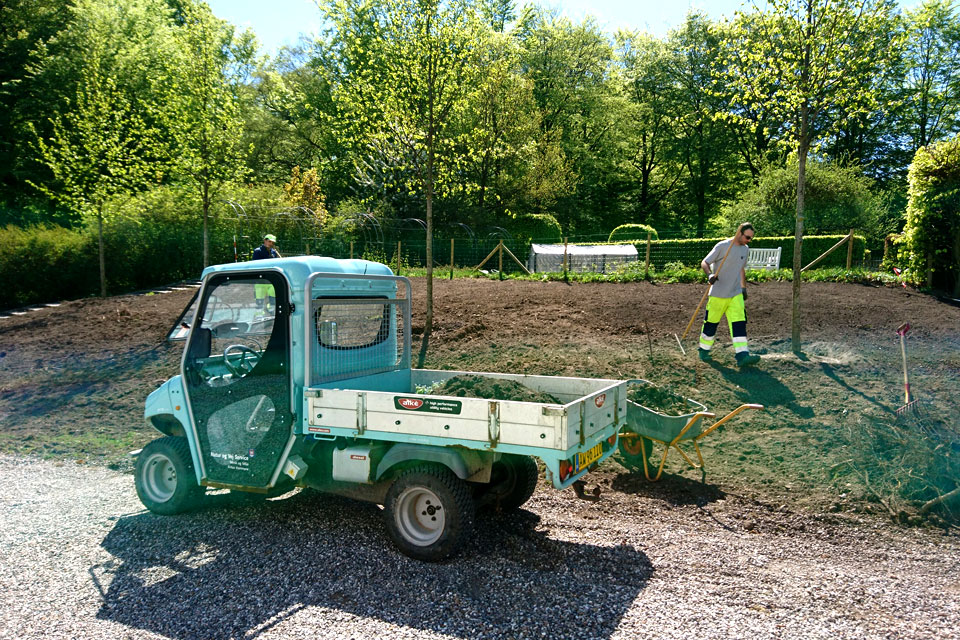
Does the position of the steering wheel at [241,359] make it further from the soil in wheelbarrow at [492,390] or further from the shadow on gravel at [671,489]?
the shadow on gravel at [671,489]

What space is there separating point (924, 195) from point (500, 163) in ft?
71.5

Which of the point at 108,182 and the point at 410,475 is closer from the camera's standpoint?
the point at 410,475

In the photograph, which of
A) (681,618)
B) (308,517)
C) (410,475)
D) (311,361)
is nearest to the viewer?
(681,618)

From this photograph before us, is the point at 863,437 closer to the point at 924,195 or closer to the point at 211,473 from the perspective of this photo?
the point at 211,473

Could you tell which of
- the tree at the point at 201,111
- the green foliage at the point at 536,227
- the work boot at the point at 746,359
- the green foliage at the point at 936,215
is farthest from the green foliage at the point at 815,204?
the tree at the point at 201,111

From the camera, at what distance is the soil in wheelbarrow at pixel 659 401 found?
6.20 meters

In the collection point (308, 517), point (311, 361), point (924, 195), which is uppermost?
point (924, 195)

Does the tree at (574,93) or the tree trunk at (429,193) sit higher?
the tree at (574,93)

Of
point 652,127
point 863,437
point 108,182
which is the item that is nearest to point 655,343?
point 863,437

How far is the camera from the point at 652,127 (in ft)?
132

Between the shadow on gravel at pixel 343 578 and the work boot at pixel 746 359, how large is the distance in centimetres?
455

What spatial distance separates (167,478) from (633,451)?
4282 millimetres

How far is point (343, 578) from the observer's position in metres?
4.21

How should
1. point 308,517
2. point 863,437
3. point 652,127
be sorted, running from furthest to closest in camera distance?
point 652,127 < point 863,437 < point 308,517
